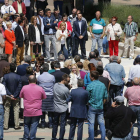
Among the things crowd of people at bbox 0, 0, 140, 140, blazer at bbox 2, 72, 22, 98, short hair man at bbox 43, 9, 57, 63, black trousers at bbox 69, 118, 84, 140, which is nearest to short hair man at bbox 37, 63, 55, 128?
crowd of people at bbox 0, 0, 140, 140

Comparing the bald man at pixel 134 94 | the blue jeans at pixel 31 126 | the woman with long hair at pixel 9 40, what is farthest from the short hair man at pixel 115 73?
the woman with long hair at pixel 9 40

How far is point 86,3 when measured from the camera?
24.0 meters

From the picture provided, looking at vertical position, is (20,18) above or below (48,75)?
above

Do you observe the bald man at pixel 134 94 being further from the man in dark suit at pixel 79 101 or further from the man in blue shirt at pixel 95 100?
the man in dark suit at pixel 79 101

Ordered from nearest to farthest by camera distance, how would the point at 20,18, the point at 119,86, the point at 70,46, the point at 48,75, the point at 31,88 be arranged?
the point at 31,88
the point at 48,75
the point at 119,86
the point at 20,18
the point at 70,46

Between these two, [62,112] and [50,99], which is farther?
[50,99]

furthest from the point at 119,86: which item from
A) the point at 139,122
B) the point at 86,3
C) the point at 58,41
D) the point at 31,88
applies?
the point at 86,3

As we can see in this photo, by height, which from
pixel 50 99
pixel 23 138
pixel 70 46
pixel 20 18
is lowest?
pixel 23 138

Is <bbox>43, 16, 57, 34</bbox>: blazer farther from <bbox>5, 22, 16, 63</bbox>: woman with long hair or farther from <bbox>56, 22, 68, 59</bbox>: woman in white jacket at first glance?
<bbox>5, 22, 16, 63</bbox>: woman with long hair

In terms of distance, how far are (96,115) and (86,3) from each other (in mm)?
14147

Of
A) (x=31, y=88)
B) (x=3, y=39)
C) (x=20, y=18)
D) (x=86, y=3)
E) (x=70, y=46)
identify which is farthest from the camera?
(x=86, y=3)

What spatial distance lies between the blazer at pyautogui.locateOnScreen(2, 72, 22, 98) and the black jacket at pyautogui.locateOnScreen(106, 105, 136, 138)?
3.00 meters

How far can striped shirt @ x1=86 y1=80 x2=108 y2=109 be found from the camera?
10.4 metres

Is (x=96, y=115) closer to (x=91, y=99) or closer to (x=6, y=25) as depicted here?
(x=91, y=99)
